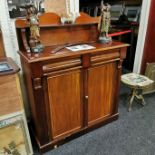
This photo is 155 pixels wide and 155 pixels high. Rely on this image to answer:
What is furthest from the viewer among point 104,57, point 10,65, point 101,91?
point 101,91

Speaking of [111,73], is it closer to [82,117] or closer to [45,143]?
[82,117]

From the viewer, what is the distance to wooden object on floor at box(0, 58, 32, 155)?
1183 millimetres

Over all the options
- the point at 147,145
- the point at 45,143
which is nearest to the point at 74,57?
the point at 45,143

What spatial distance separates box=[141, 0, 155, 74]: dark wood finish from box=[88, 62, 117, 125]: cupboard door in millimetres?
1158

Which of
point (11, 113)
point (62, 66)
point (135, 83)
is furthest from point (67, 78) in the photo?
point (135, 83)

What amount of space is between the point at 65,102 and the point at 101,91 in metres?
0.42

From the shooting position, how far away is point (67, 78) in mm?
1430

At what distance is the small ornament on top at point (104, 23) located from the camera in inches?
62.3

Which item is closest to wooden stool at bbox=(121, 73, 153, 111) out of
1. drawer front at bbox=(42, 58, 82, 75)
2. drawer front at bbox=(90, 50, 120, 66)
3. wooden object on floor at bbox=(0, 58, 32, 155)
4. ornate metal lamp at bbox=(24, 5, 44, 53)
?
drawer front at bbox=(90, 50, 120, 66)

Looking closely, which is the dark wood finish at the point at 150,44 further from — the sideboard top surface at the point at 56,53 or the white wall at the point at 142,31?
the sideboard top surface at the point at 56,53

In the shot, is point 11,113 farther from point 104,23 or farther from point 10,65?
point 104,23

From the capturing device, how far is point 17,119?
132 centimetres

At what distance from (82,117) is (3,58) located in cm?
96

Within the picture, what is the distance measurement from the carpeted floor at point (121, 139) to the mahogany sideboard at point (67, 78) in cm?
10
